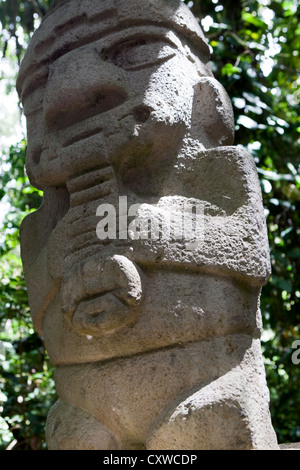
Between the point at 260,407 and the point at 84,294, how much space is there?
0.62m

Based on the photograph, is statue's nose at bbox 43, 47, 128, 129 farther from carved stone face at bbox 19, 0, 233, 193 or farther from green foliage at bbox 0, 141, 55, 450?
green foliage at bbox 0, 141, 55, 450

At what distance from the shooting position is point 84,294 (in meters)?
1.78

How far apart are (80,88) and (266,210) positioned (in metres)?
1.74

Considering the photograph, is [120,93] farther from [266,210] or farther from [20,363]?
[20,363]

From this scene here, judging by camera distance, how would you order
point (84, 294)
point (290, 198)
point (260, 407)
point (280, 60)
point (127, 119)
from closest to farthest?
point (260, 407)
point (84, 294)
point (127, 119)
point (290, 198)
point (280, 60)

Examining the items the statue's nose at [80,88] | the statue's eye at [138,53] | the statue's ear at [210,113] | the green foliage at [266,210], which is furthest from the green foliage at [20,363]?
the statue's ear at [210,113]

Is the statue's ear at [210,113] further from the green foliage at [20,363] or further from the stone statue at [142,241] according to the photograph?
the green foliage at [20,363]

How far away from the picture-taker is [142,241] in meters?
1.75

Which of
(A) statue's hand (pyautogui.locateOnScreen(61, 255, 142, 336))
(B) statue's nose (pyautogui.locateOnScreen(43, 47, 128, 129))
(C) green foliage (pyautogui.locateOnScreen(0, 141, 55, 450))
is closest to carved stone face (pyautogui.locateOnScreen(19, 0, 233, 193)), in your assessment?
(B) statue's nose (pyautogui.locateOnScreen(43, 47, 128, 129))

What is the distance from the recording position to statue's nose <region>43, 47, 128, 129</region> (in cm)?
199

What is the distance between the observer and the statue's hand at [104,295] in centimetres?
169

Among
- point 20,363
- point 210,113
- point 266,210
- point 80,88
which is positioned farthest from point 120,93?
point 20,363

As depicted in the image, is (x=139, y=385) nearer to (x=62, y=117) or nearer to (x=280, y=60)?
(x=62, y=117)
